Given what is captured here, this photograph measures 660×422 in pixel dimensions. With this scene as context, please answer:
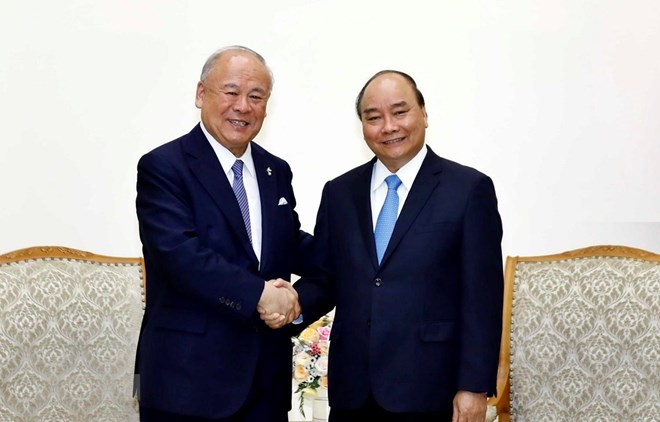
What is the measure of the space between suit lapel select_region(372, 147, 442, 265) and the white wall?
144 centimetres

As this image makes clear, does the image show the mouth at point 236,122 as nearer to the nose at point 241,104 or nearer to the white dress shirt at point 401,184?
the nose at point 241,104

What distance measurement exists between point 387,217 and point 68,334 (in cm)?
140

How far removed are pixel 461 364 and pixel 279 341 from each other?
619 millimetres

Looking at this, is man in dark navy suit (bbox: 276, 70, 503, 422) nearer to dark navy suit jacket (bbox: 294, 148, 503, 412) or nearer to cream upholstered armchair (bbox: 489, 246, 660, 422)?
dark navy suit jacket (bbox: 294, 148, 503, 412)

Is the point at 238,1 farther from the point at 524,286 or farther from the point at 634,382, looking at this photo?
the point at 634,382

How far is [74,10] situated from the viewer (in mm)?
4320

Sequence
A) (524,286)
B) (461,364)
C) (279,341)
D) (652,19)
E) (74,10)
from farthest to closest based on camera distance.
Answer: (74,10)
(652,19)
(524,286)
(279,341)
(461,364)

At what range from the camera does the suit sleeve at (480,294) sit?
103 inches

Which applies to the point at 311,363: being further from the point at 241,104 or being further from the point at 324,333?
the point at 241,104

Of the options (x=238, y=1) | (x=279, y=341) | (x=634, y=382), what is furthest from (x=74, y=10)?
(x=634, y=382)

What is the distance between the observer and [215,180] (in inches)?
109

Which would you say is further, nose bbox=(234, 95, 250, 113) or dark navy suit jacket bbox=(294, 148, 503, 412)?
nose bbox=(234, 95, 250, 113)

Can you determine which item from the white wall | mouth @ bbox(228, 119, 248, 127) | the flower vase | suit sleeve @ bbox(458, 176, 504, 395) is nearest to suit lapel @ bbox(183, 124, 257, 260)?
mouth @ bbox(228, 119, 248, 127)

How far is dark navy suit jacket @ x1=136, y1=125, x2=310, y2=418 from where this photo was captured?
262 centimetres
